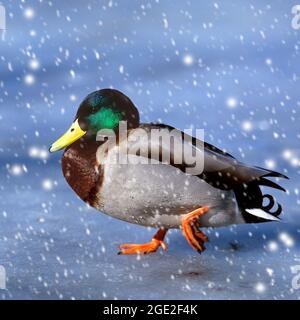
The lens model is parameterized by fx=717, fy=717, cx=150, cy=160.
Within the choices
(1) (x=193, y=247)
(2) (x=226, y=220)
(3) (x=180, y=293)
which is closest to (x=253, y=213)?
(2) (x=226, y=220)

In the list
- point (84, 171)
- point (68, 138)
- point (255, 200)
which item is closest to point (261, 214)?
point (255, 200)

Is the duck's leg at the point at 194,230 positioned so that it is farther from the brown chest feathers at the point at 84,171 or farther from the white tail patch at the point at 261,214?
the brown chest feathers at the point at 84,171

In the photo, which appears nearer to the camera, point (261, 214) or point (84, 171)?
point (84, 171)

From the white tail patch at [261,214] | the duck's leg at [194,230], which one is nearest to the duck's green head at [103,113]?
the duck's leg at [194,230]

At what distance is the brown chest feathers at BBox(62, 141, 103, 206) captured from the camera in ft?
17.4

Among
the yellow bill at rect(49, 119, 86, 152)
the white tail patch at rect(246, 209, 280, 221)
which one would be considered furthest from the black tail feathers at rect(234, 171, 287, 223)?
the yellow bill at rect(49, 119, 86, 152)

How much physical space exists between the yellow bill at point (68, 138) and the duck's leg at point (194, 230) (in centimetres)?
104

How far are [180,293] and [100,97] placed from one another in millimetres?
1589

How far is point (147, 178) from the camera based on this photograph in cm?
510

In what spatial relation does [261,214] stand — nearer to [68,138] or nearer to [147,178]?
[147,178]

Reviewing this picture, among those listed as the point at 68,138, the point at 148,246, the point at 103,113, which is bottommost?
the point at 148,246

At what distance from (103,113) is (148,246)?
4.09 feet

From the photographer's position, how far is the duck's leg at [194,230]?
17.6ft

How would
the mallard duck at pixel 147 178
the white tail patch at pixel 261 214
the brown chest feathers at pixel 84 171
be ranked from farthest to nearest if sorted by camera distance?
the white tail patch at pixel 261 214, the brown chest feathers at pixel 84 171, the mallard duck at pixel 147 178
